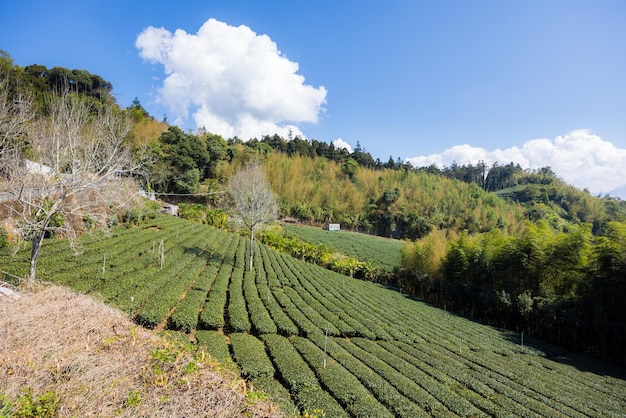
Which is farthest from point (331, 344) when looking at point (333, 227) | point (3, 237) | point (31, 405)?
point (333, 227)

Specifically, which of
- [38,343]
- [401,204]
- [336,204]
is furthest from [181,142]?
[38,343]

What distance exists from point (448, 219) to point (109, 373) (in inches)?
2795

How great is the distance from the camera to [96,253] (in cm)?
1820

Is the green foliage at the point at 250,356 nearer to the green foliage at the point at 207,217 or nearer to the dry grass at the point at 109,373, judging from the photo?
the dry grass at the point at 109,373

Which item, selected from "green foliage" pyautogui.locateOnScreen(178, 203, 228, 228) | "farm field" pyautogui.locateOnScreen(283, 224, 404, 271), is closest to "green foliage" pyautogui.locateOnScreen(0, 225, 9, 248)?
"green foliage" pyautogui.locateOnScreen(178, 203, 228, 228)

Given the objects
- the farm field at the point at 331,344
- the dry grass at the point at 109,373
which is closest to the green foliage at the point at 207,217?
the farm field at the point at 331,344

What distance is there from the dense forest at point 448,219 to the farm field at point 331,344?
4.12 meters

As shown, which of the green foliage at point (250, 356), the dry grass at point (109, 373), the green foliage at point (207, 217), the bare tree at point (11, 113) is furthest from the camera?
the green foliage at point (207, 217)

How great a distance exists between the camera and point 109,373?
4.88 meters

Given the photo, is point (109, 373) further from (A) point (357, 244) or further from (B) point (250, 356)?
(A) point (357, 244)

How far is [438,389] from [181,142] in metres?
60.6

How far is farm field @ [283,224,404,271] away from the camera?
49562 millimetres

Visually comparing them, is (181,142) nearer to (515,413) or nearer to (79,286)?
(79,286)

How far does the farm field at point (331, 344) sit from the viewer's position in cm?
902
